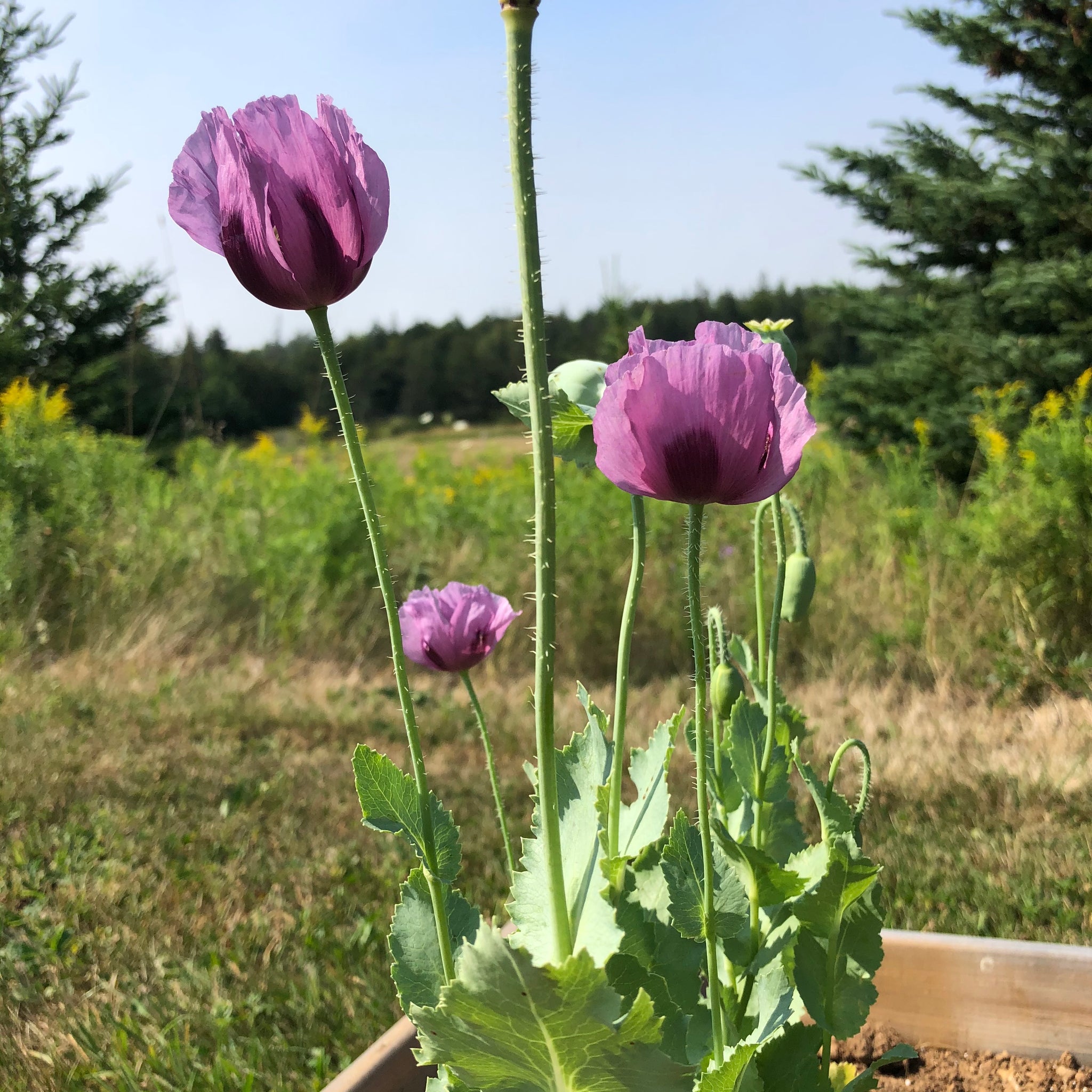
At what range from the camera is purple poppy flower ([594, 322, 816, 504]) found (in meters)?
0.61

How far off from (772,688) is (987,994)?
22.3 inches

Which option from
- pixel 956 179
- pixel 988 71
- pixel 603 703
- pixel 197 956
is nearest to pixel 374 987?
pixel 197 956

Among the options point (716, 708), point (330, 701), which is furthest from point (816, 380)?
point (716, 708)

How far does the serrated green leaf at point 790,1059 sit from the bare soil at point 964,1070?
0.39 m

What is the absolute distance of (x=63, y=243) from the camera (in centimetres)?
1098

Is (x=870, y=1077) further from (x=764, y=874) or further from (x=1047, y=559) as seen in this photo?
(x=1047, y=559)

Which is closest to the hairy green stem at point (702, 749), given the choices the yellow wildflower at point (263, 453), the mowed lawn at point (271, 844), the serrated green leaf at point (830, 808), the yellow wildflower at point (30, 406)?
the serrated green leaf at point (830, 808)

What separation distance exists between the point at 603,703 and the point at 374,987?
6.92ft

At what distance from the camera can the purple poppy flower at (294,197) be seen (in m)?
0.62

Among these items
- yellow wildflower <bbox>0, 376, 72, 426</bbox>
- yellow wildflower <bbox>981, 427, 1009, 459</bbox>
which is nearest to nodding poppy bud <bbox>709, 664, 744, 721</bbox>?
yellow wildflower <bbox>981, 427, 1009, 459</bbox>

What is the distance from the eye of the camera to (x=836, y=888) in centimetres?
83

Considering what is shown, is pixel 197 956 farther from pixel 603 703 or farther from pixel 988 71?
pixel 988 71

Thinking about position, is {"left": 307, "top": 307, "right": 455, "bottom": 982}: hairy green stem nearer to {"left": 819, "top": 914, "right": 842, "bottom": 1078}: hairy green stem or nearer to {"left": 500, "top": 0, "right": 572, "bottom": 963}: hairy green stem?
{"left": 500, "top": 0, "right": 572, "bottom": 963}: hairy green stem

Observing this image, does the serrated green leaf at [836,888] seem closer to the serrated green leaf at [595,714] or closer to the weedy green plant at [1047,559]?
the serrated green leaf at [595,714]
